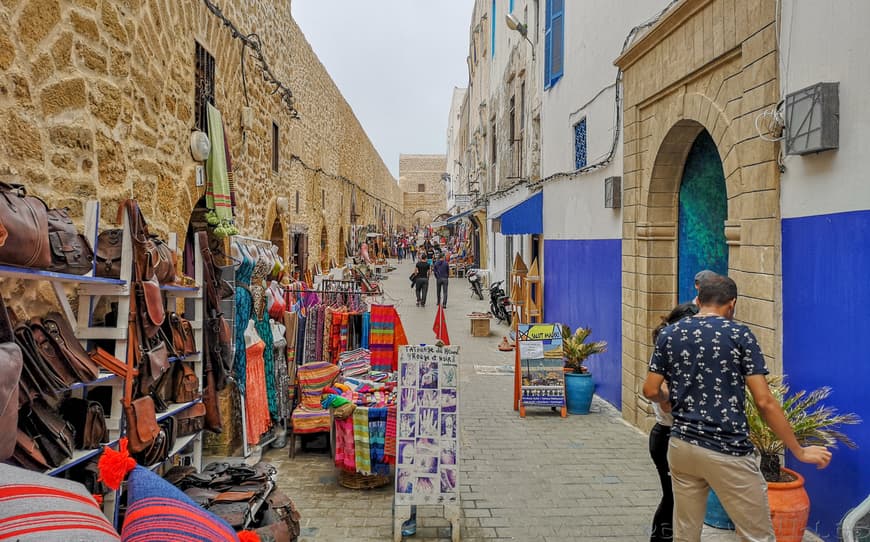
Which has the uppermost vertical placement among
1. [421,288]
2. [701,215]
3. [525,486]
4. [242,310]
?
[701,215]

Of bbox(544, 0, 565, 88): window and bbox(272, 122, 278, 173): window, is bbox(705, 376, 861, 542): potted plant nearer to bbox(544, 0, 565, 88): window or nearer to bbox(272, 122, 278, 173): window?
bbox(272, 122, 278, 173): window

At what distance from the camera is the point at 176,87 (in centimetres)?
495

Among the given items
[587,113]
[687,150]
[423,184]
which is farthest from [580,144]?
[423,184]

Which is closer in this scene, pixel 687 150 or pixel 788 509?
pixel 788 509

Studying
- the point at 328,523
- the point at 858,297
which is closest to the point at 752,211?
the point at 858,297

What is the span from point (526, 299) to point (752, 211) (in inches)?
293

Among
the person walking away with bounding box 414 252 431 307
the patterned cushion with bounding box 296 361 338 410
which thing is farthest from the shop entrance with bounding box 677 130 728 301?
the person walking away with bounding box 414 252 431 307

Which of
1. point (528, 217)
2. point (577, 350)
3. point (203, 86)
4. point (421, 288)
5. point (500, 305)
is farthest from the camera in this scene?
point (421, 288)

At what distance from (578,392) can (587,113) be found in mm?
4104

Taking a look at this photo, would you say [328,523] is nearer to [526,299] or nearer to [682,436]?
[682,436]

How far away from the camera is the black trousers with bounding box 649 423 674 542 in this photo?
4.07m

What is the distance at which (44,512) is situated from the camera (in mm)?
1825

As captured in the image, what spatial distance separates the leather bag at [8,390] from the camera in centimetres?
223

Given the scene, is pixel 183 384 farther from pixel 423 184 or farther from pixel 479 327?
pixel 423 184
